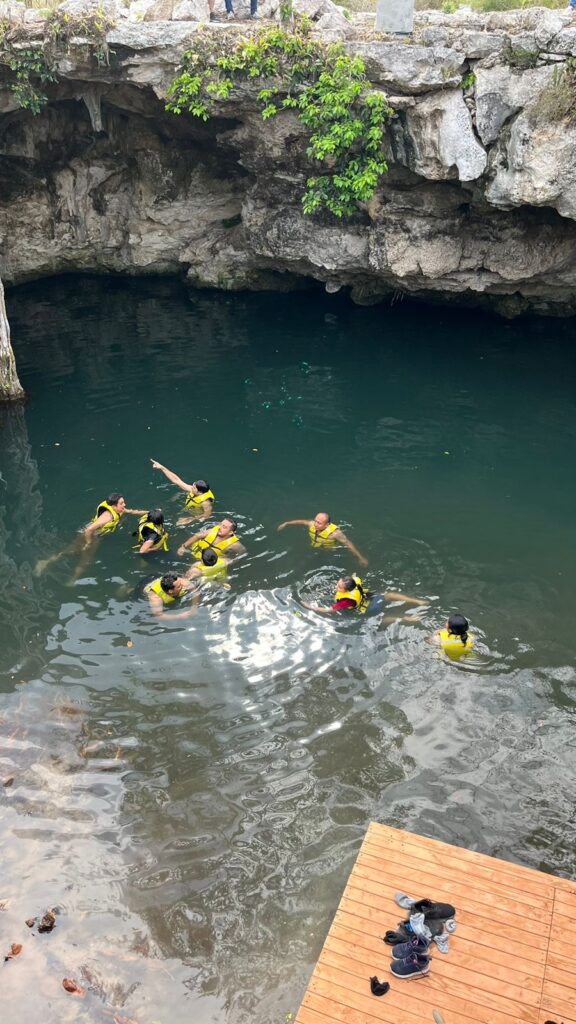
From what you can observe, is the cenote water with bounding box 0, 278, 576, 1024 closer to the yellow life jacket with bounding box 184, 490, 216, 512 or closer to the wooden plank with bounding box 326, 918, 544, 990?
the yellow life jacket with bounding box 184, 490, 216, 512

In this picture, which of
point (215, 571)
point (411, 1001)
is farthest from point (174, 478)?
point (411, 1001)

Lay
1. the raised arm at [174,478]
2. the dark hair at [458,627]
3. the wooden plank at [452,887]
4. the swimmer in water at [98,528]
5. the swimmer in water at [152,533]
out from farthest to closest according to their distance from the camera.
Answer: the raised arm at [174,478] → the swimmer in water at [98,528] → the swimmer in water at [152,533] → the dark hair at [458,627] → the wooden plank at [452,887]

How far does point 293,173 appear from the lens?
20219 millimetres

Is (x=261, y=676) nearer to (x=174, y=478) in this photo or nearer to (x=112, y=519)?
(x=112, y=519)

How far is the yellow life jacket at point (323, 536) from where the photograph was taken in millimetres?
13359

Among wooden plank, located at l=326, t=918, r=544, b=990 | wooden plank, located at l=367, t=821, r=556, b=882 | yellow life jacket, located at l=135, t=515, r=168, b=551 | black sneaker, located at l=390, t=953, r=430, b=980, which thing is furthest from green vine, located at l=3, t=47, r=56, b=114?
black sneaker, located at l=390, t=953, r=430, b=980

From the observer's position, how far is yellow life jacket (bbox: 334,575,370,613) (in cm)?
1173

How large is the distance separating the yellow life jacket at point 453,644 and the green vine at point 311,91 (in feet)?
36.9

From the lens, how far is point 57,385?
20.0 meters

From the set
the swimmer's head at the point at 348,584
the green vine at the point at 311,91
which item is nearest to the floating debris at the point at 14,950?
the swimmer's head at the point at 348,584

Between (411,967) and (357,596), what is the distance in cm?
578

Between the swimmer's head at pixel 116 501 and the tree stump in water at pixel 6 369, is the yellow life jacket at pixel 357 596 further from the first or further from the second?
the tree stump in water at pixel 6 369

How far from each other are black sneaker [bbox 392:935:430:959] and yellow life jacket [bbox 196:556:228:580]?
6.83 metres

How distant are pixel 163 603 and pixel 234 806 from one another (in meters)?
4.05
